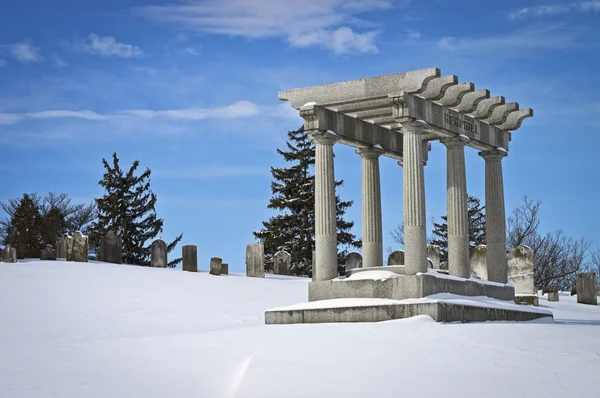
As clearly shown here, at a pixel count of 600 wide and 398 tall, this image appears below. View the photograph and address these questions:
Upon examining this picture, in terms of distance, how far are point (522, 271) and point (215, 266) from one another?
Result: 10.0 meters

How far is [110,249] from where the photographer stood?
31.5m

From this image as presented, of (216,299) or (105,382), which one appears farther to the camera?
(216,299)

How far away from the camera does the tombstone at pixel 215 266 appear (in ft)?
100

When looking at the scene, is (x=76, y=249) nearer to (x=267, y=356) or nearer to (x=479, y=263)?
(x=479, y=263)

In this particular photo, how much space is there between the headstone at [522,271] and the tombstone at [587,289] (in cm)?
332

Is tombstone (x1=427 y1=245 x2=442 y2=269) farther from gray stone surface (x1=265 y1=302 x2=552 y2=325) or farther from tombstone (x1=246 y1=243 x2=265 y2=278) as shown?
gray stone surface (x1=265 y1=302 x2=552 y2=325)

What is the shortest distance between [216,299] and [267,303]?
140 cm

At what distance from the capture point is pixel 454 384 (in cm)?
1127

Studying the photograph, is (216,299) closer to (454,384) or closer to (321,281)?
(321,281)

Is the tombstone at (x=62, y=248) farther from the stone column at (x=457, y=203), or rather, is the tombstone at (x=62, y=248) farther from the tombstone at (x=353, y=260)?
the stone column at (x=457, y=203)

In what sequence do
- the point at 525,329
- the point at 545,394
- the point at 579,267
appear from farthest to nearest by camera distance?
the point at 579,267
the point at 525,329
the point at 545,394

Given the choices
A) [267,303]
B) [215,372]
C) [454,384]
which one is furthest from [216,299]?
[454,384]

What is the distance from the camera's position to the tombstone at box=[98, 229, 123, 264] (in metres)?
31.5

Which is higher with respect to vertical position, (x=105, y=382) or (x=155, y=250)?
(x=155, y=250)
